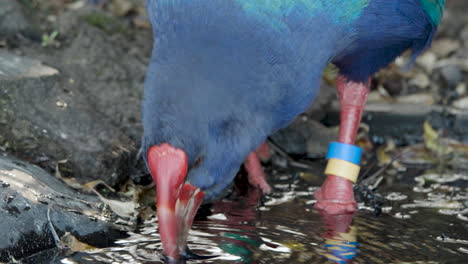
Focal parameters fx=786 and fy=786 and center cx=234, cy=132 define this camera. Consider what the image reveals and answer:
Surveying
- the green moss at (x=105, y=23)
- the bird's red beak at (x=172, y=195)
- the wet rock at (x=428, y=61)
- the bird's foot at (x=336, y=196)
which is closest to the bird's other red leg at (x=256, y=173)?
the bird's foot at (x=336, y=196)

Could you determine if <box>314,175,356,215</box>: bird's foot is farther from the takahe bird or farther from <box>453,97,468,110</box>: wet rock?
<box>453,97,468,110</box>: wet rock

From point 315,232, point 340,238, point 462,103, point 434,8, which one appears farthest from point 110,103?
point 462,103

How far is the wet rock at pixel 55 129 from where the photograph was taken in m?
3.72

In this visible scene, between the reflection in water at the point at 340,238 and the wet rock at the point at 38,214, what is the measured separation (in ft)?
2.76

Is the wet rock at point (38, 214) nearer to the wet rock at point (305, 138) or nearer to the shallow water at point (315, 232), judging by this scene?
the shallow water at point (315, 232)

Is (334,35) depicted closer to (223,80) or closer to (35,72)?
(223,80)

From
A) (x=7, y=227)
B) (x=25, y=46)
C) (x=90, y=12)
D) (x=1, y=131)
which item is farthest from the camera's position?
(x=90, y=12)

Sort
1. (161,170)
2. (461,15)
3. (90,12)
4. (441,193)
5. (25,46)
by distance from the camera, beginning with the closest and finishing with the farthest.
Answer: (161,170) → (441,193) → (25,46) → (90,12) → (461,15)

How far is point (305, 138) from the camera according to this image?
4699 mm

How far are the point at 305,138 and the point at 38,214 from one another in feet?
6.90

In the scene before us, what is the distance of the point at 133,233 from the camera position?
3.13 m

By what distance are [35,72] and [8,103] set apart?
0.34m

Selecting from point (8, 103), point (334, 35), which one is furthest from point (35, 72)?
point (334, 35)

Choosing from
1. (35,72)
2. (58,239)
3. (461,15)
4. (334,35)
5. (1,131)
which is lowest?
(58,239)
